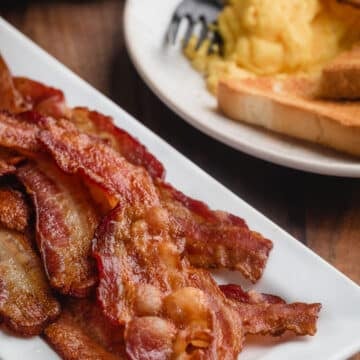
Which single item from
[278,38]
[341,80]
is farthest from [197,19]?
[341,80]

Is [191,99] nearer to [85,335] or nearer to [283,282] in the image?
[283,282]

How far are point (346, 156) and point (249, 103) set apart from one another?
37 cm

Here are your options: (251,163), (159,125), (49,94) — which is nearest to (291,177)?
(251,163)

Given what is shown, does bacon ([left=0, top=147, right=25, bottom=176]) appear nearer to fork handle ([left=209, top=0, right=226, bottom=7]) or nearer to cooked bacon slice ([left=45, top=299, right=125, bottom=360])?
cooked bacon slice ([left=45, top=299, right=125, bottom=360])

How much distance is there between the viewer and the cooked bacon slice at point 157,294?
67.9 inches

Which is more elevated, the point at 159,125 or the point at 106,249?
the point at 106,249

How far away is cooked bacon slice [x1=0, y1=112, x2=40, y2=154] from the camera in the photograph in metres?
2.09

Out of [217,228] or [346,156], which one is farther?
[346,156]

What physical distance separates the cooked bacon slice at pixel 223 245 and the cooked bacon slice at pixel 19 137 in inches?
16.6

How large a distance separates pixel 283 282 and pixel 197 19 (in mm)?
1395

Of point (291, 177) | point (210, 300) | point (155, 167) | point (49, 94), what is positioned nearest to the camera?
point (210, 300)

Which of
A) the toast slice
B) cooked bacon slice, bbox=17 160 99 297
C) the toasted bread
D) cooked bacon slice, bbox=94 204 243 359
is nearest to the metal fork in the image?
the toast slice

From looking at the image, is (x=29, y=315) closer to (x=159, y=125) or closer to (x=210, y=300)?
(x=210, y=300)

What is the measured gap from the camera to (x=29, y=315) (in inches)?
72.1
